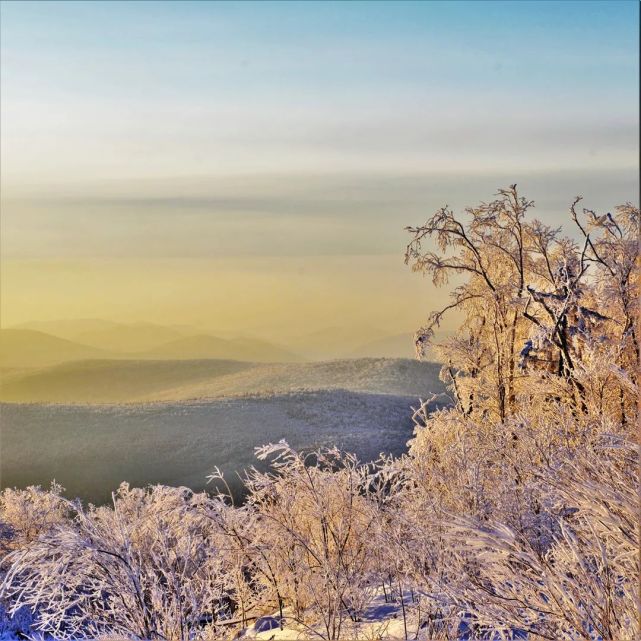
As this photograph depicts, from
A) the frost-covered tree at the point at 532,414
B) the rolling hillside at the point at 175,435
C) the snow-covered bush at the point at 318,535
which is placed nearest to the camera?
the frost-covered tree at the point at 532,414

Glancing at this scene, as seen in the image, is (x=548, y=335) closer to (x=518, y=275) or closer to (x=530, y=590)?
(x=518, y=275)

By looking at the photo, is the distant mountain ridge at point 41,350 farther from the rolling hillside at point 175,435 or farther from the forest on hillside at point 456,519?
the forest on hillside at point 456,519

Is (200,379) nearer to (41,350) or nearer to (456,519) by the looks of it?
(41,350)

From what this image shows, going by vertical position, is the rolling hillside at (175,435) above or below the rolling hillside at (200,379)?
above

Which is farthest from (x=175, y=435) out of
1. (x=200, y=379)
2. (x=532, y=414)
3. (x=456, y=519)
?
(x=200, y=379)

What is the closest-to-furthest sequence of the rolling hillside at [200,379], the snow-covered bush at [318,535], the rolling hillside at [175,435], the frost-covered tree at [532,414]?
the frost-covered tree at [532,414] < the snow-covered bush at [318,535] < the rolling hillside at [175,435] < the rolling hillside at [200,379]

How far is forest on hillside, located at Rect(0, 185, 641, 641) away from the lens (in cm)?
607

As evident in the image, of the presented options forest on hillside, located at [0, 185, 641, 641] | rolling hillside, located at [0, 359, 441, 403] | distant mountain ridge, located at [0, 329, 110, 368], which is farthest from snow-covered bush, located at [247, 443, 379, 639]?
distant mountain ridge, located at [0, 329, 110, 368]

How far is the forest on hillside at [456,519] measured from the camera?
239 inches

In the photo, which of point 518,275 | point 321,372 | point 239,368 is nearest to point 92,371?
point 239,368

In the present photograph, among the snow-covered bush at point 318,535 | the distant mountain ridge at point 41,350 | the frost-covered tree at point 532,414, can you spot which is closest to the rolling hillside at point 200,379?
the distant mountain ridge at point 41,350

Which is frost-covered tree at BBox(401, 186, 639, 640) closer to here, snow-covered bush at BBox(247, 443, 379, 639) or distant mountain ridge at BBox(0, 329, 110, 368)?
snow-covered bush at BBox(247, 443, 379, 639)

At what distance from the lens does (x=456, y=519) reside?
5.63 meters

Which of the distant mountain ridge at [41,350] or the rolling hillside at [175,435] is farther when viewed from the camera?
the distant mountain ridge at [41,350]
